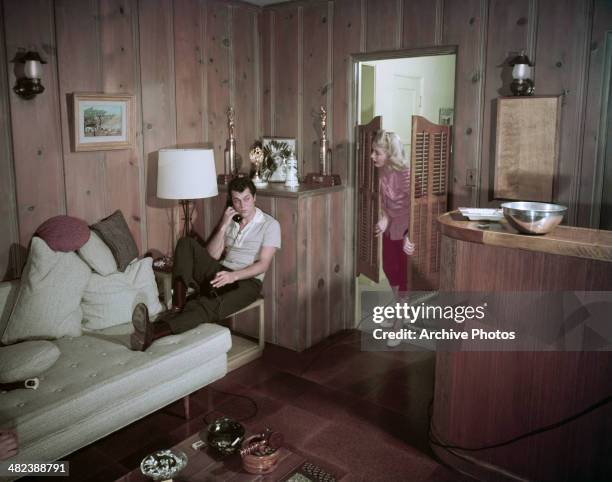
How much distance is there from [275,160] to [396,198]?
994mm

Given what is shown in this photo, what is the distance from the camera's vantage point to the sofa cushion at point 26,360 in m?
2.62

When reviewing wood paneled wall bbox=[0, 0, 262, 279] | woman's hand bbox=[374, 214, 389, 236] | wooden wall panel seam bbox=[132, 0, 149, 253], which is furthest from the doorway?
wooden wall panel seam bbox=[132, 0, 149, 253]

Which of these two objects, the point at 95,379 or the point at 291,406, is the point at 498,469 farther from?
the point at 95,379

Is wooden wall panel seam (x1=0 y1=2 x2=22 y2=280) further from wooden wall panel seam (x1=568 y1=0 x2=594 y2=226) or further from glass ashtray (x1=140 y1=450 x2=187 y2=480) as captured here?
wooden wall panel seam (x1=568 y1=0 x2=594 y2=226)

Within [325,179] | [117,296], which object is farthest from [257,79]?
[117,296]

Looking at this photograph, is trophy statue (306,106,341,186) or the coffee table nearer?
the coffee table

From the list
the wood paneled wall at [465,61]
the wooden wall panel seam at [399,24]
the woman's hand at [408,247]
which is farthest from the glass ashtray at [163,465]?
the wooden wall panel seam at [399,24]

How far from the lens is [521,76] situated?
3.41 meters

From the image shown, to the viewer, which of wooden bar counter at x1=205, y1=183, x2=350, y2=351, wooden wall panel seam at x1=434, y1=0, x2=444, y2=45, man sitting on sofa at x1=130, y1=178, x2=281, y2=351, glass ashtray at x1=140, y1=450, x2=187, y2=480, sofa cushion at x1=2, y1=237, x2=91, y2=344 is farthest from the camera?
wooden bar counter at x1=205, y1=183, x2=350, y2=351

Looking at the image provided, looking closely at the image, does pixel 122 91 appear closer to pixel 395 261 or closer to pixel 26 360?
pixel 26 360

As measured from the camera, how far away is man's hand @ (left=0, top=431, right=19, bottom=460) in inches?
91.0

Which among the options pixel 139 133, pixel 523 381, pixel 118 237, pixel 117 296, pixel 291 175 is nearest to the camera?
pixel 523 381

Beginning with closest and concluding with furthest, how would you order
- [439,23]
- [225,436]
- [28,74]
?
[225,436] < [28,74] < [439,23]

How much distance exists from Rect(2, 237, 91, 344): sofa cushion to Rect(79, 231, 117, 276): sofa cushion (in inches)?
4.7
